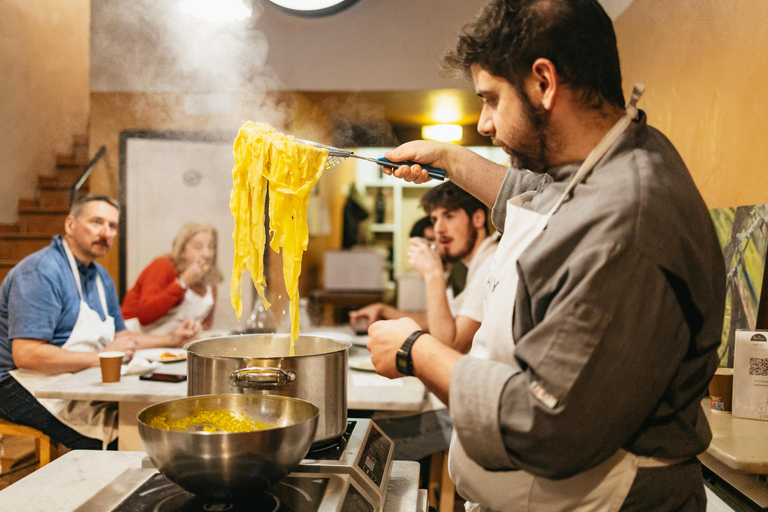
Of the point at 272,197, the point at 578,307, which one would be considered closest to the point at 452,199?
the point at 272,197

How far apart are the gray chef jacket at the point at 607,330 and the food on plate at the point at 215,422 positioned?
448mm

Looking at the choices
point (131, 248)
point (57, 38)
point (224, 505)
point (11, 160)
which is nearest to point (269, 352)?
point (224, 505)

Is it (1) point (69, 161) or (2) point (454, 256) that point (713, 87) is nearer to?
(2) point (454, 256)

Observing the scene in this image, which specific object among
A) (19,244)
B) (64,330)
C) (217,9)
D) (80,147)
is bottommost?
(64,330)

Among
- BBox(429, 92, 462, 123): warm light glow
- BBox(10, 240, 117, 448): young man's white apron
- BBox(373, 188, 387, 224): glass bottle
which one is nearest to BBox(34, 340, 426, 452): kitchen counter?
BBox(10, 240, 117, 448): young man's white apron

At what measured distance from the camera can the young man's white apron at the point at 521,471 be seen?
1.02 metres

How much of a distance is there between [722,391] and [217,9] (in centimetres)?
409

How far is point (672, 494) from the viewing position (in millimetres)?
1035

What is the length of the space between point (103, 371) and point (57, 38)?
14.6ft

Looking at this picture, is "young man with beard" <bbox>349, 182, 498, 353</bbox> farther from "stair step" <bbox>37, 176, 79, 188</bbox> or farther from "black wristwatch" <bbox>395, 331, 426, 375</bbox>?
"stair step" <bbox>37, 176, 79, 188</bbox>

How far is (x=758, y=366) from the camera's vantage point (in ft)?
5.90

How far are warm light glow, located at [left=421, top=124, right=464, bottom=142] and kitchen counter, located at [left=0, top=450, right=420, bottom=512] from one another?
4.83 m

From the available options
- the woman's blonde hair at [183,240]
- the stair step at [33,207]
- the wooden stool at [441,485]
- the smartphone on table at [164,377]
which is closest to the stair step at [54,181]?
the stair step at [33,207]

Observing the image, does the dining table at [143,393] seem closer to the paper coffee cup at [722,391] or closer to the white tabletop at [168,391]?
the white tabletop at [168,391]
